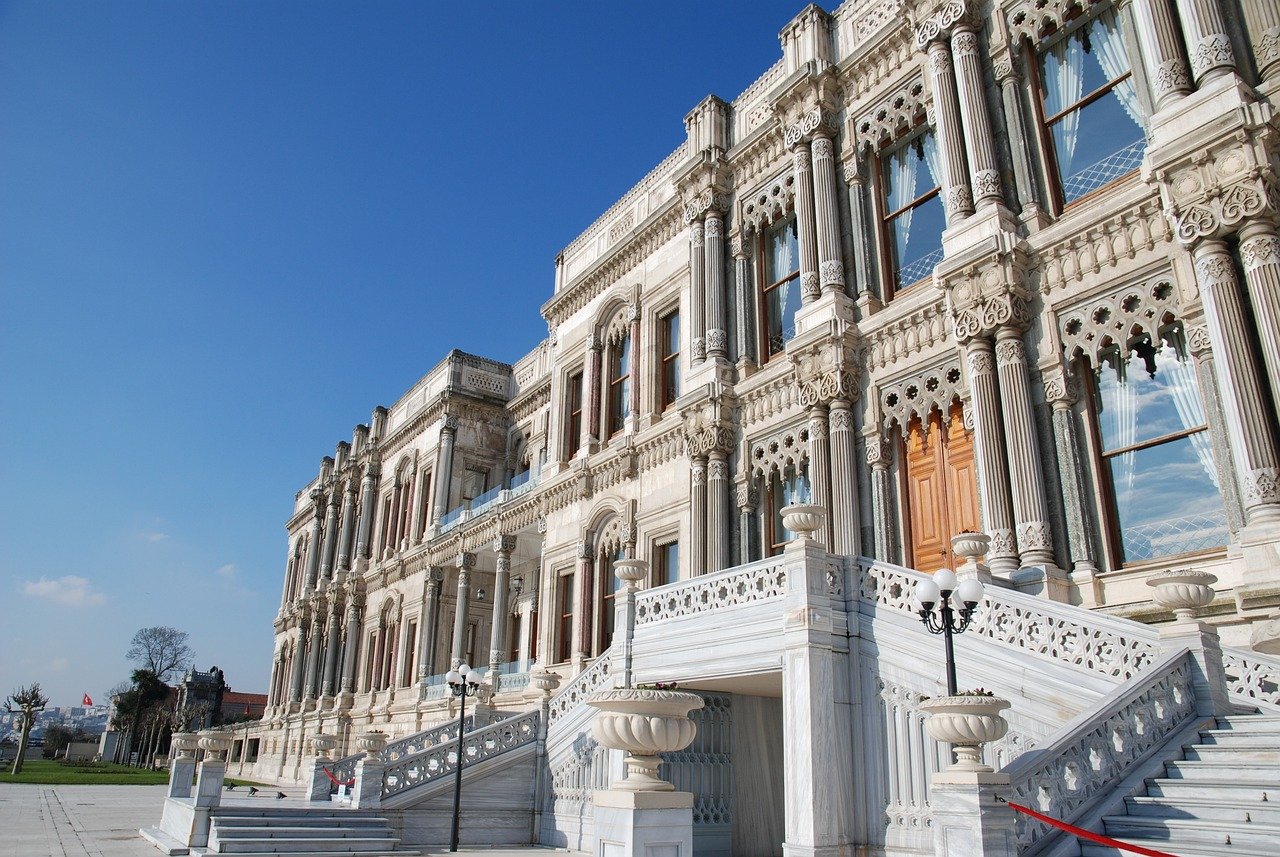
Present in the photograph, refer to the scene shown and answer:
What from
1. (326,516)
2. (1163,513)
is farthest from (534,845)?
(326,516)

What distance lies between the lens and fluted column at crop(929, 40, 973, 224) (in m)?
14.8

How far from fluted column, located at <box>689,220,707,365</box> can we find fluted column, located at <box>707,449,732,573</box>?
2.59 metres

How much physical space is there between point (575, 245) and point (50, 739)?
10073 centimetres

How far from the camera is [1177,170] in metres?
11.7

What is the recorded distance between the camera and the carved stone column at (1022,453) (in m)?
12.4

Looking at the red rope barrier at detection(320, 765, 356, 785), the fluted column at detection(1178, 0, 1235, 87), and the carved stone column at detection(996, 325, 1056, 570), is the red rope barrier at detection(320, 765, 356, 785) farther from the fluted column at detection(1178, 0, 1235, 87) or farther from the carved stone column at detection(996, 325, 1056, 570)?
the fluted column at detection(1178, 0, 1235, 87)


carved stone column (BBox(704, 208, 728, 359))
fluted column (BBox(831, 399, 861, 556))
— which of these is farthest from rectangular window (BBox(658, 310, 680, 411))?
fluted column (BBox(831, 399, 861, 556))

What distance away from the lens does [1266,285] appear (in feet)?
35.0

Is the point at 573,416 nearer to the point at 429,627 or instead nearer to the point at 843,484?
the point at 429,627

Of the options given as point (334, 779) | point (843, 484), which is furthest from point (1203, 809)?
point (334, 779)

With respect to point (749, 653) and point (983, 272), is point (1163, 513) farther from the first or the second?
point (749, 653)

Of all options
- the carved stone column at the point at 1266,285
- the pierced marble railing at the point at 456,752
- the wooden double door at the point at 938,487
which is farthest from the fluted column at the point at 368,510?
the carved stone column at the point at 1266,285

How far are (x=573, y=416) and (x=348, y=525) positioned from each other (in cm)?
1895

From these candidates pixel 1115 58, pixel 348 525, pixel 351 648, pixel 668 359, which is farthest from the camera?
pixel 348 525
